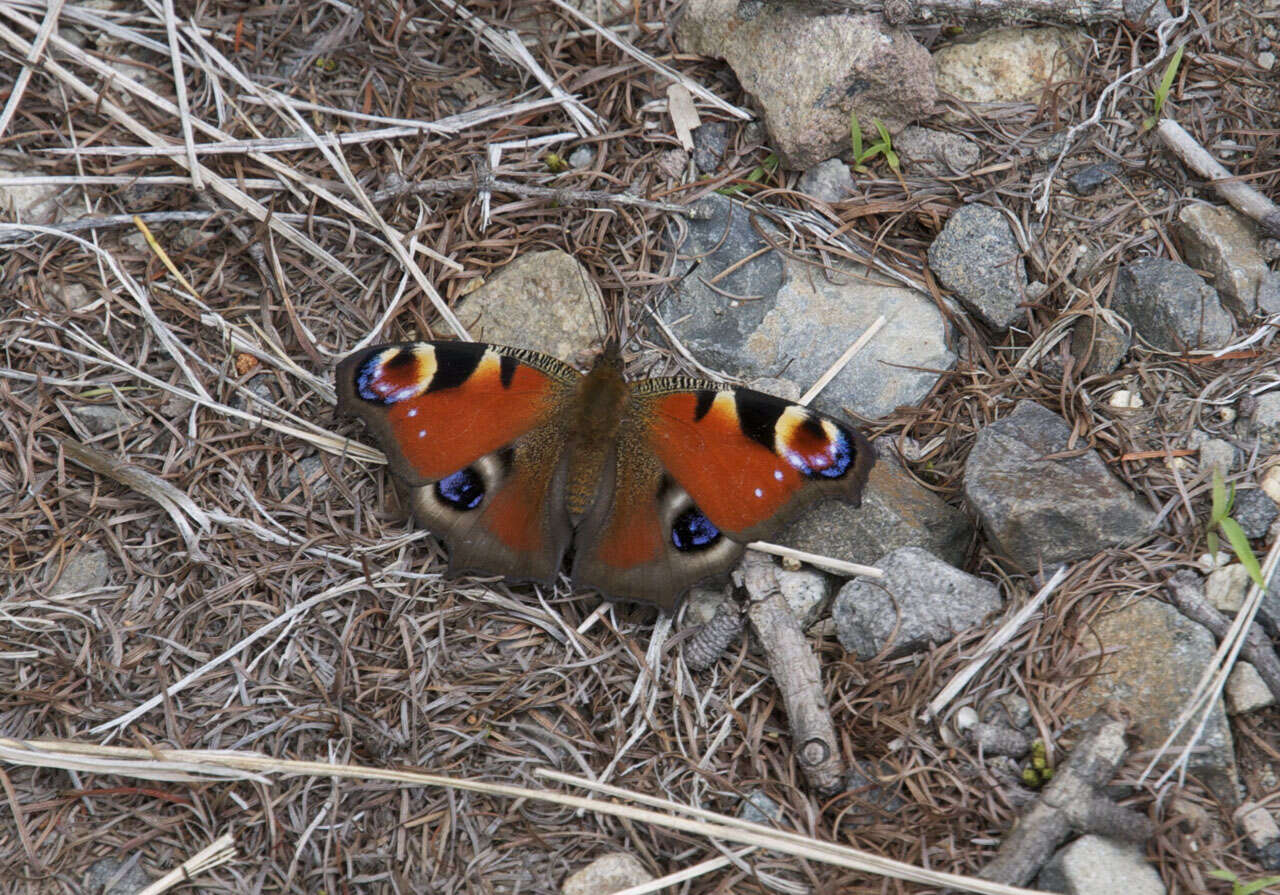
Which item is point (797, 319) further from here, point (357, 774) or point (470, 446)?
point (357, 774)

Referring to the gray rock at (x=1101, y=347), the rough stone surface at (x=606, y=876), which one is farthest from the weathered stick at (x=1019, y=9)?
the rough stone surface at (x=606, y=876)

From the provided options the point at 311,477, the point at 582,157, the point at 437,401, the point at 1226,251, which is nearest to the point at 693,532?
the point at 437,401

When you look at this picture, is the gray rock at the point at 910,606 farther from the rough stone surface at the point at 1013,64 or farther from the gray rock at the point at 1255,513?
the rough stone surface at the point at 1013,64

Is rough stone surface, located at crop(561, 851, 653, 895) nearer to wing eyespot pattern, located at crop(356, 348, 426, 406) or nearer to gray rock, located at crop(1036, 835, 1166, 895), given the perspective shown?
gray rock, located at crop(1036, 835, 1166, 895)

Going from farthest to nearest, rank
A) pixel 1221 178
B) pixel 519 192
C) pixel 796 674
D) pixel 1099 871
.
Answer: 1. pixel 519 192
2. pixel 1221 178
3. pixel 796 674
4. pixel 1099 871

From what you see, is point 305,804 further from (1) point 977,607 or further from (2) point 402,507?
(1) point 977,607

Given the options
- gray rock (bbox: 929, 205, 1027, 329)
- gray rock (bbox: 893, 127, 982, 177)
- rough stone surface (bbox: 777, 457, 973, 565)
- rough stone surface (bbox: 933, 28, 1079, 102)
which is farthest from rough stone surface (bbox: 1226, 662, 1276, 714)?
rough stone surface (bbox: 933, 28, 1079, 102)

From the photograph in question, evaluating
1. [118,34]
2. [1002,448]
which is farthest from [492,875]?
[118,34]
